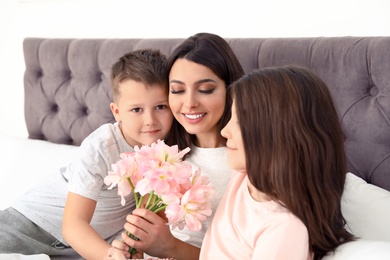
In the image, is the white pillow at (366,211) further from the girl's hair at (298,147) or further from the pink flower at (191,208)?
the pink flower at (191,208)

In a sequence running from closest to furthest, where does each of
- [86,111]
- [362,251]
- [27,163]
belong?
[362,251] → [27,163] → [86,111]

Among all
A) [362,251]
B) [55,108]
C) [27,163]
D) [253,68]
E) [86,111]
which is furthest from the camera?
[55,108]

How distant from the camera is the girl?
1.27 metres

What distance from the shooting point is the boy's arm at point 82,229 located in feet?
5.37

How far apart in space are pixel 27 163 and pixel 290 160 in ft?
5.11

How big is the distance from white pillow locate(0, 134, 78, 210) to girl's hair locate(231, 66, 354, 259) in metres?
1.23

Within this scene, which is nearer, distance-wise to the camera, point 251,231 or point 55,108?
point 251,231

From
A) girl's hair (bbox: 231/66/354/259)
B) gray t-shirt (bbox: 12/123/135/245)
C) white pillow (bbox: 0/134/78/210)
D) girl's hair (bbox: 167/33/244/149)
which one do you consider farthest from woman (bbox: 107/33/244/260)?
white pillow (bbox: 0/134/78/210)

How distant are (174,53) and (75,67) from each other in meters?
0.99

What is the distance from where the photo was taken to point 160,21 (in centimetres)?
258

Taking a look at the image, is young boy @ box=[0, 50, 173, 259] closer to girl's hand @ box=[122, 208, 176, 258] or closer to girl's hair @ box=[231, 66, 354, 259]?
girl's hand @ box=[122, 208, 176, 258]

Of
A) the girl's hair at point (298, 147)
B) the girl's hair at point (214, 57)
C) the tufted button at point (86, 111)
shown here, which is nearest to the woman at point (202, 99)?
the girl's hair at point (214, 57)

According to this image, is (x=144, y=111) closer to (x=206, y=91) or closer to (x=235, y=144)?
(x=206, y=91)

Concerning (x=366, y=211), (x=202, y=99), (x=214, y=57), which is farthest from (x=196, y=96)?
(x=366, y=211)
